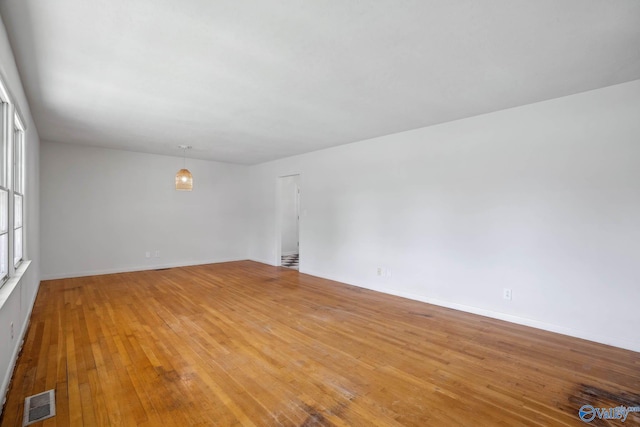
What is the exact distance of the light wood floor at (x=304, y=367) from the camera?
1877mm

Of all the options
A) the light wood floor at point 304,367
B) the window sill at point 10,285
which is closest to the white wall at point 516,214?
the light wood floor at point 304,367

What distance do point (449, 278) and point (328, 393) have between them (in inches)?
99.6

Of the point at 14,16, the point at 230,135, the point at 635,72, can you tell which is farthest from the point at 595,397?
the point at 230,135

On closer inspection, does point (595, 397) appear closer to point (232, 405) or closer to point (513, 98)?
point (232, 405)

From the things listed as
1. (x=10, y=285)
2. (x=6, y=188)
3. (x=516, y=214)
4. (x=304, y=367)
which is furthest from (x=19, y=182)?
(x=516, y=214)

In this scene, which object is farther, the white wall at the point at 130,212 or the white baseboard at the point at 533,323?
the white wall at the point at 130,212

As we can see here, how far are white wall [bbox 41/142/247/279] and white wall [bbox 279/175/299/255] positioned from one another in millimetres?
1570

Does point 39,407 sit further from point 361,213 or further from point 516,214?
point 516,214

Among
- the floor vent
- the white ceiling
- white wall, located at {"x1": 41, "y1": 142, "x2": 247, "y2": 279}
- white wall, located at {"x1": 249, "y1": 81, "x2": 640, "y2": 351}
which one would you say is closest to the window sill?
the floor vent

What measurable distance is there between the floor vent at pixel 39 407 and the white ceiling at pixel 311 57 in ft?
8.03

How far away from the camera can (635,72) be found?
2.58 m

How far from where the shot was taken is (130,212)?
6094 millimetres

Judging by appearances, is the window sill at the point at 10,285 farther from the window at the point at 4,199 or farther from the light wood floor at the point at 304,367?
the light wood floor at the point at 304,367

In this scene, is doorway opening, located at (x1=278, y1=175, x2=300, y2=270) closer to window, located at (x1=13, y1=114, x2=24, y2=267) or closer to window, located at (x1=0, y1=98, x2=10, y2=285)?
window, located at (x1=13, y1=114, x2=24, y2=267)
